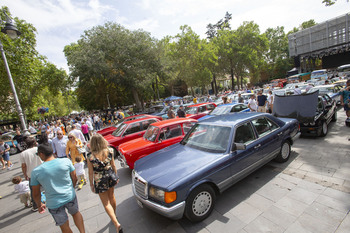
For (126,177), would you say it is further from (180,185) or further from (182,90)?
(182,90)

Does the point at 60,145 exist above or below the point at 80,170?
above

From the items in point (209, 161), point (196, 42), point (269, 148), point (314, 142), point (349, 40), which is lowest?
point (314, 142)

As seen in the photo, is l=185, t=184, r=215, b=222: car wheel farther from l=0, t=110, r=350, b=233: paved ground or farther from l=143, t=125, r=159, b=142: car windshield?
l=143, t=125, r=159, b=142: car windshield

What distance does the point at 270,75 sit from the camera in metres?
52.2

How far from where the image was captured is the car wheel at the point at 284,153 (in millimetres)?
4551

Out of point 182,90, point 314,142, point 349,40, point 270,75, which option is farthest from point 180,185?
point 270,75

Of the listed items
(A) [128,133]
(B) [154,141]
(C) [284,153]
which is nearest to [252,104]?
(C) [284,153]

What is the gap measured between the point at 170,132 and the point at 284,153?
3317 mm

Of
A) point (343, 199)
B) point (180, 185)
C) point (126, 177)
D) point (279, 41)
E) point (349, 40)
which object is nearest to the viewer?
point (180, 185)

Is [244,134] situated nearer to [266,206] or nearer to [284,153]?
[266,206]

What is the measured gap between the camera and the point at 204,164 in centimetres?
301

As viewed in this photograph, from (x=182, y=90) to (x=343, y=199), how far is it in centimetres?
4828

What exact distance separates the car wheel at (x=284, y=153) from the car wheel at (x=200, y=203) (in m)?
2.64

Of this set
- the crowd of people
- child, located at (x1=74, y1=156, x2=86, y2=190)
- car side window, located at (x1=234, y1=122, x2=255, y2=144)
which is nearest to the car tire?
child, located at (x1=74, y1=156, x2=86, y2=190)
